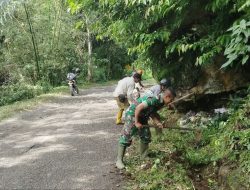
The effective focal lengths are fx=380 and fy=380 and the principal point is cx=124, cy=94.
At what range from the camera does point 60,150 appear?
8.66 meters

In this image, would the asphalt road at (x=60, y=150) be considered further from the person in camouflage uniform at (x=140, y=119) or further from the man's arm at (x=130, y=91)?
the man's arm at (x=130, y=91)

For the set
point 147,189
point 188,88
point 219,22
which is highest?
point 219,22

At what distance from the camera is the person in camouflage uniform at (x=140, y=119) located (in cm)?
660

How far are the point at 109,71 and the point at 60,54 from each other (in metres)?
10.5

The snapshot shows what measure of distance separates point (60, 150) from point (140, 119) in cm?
258

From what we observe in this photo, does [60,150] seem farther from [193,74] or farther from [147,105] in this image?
[193,74]

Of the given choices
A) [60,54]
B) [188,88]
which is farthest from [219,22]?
[60,54]

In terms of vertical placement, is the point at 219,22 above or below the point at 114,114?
above

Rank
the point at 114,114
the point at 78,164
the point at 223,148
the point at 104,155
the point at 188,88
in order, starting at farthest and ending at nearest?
the point at 114,114 < the point at 188,88 < the point at 104,155 < the point at 78,164 < the point at 223,148

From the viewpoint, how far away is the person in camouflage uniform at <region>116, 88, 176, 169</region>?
660cm

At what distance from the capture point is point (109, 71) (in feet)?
118

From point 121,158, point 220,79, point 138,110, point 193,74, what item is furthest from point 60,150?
point 220,79

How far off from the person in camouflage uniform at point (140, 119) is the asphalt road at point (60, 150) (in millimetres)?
573

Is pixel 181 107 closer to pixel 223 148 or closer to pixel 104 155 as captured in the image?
pixel 104 155
